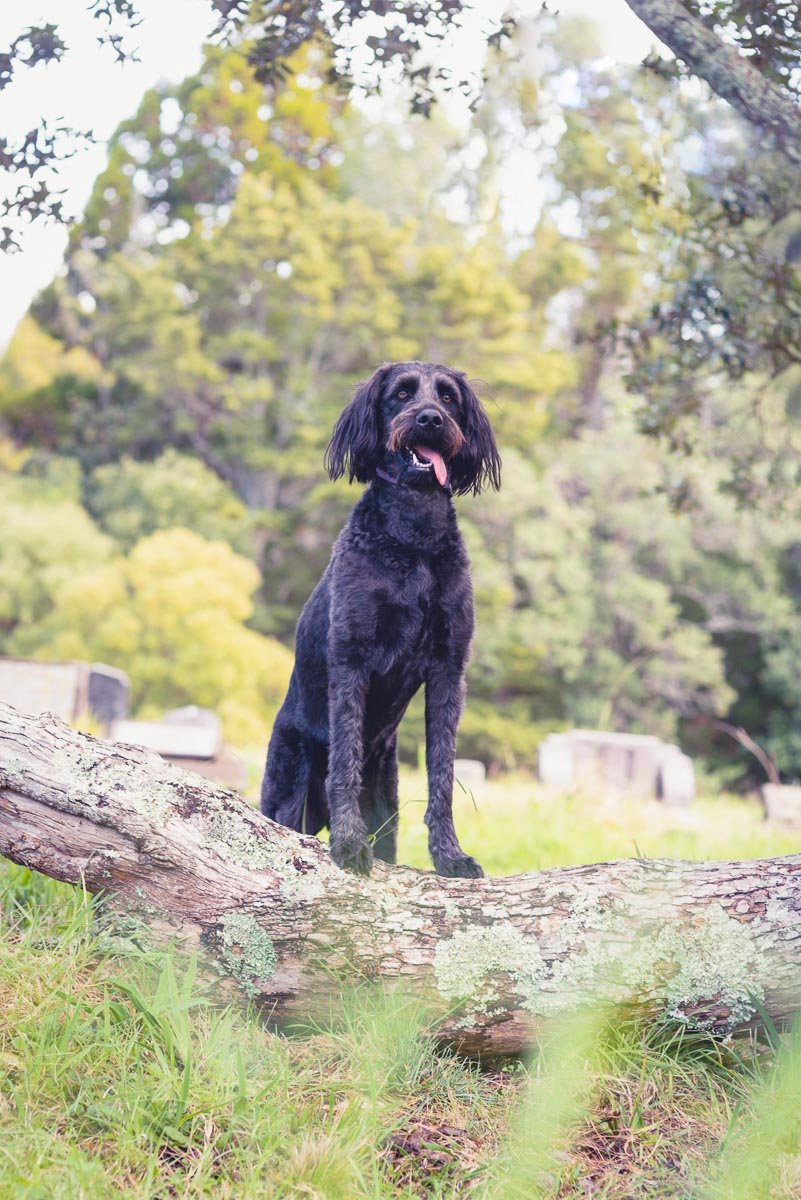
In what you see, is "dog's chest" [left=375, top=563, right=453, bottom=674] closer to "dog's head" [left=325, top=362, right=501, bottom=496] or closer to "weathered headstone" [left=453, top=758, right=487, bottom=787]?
"dog's head" [left=325, top=362, right=501, bottom=496]

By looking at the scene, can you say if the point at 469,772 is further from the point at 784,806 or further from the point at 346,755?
the point at 346,755

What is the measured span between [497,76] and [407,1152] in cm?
397

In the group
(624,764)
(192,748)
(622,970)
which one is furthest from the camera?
(624,764)

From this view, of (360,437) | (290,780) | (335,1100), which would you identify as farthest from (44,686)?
(335,1100)

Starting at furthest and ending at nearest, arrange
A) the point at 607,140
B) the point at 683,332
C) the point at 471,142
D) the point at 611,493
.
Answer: the point at 471,142
the point at 611,493
the point at 607,140
the point at 683,332

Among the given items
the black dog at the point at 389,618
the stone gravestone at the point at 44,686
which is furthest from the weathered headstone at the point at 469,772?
the black dog at the point at 389,618

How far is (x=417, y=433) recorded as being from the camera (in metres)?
3.37

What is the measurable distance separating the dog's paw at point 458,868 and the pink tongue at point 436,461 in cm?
111

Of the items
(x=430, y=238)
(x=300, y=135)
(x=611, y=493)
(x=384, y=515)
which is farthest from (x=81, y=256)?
(x=384, y=515)

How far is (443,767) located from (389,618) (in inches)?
18.3

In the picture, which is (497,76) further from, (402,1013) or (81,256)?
(81,256)

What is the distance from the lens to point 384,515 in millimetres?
3393

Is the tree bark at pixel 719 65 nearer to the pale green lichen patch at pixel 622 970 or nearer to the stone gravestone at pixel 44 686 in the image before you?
the pale green lichen patch at pixel 622 970

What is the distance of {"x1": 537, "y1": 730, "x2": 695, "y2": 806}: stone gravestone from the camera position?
1180 centimetres
